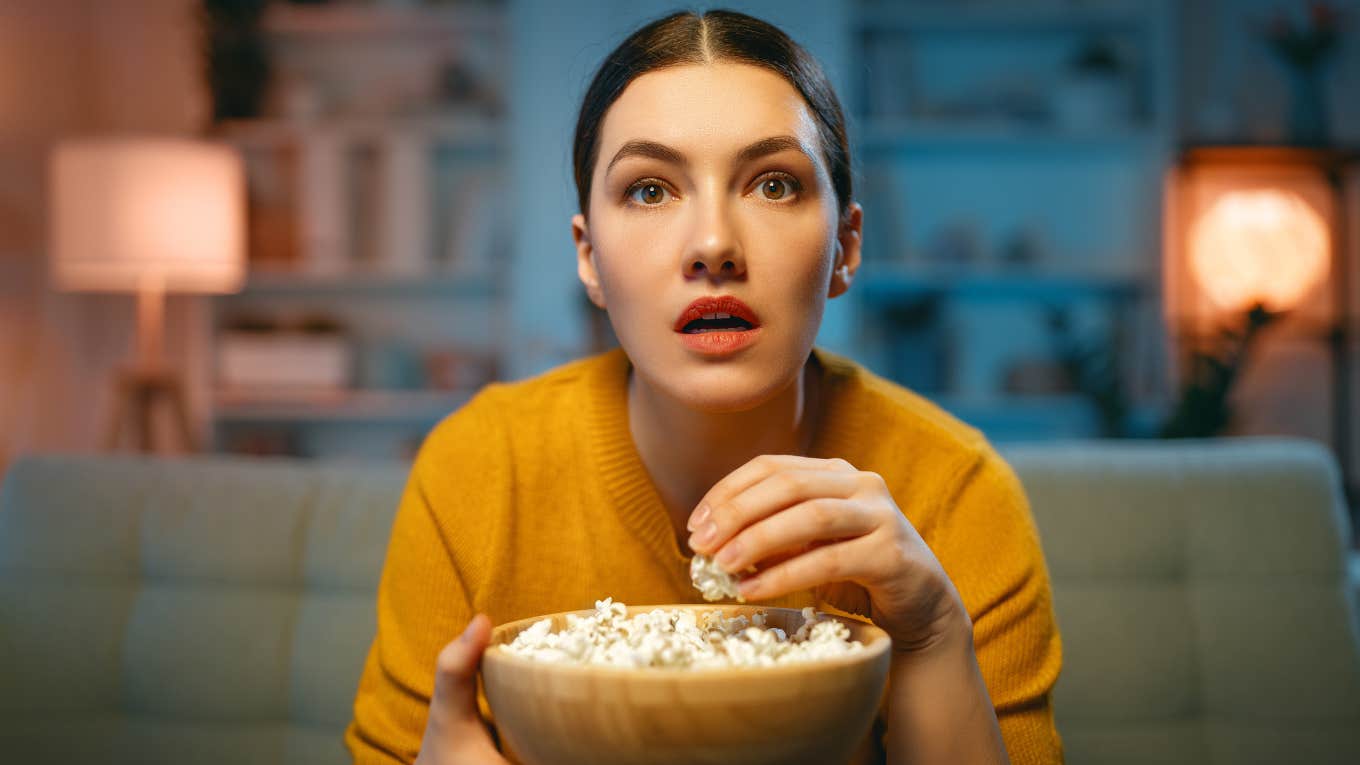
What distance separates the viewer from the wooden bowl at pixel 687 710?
0.51 metres

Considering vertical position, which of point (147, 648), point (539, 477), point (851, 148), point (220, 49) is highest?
point (220, 49)

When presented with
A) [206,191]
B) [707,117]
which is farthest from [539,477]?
[206,191]

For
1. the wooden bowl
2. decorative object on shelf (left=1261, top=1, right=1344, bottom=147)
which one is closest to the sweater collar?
the wooden bowl

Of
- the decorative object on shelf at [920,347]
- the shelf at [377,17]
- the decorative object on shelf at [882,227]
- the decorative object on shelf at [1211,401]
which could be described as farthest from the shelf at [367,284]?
the decorative object on shelf at [1211,401]

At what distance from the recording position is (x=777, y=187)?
0.85m

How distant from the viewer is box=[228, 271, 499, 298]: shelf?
3.63 metres

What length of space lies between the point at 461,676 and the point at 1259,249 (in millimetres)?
3213

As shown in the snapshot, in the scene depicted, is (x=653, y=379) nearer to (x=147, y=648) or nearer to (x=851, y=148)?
(x=851, y=148)

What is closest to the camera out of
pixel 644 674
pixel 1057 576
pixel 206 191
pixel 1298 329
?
pixel 644 674

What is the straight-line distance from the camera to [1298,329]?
344cm

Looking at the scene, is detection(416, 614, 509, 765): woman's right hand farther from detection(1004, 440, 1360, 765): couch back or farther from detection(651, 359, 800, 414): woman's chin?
detection(1004, 440, 1360, 765): couch back

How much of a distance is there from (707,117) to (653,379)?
217mm

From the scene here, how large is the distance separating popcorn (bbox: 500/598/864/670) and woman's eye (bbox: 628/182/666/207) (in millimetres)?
344

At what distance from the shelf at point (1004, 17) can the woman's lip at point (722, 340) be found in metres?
3.00
